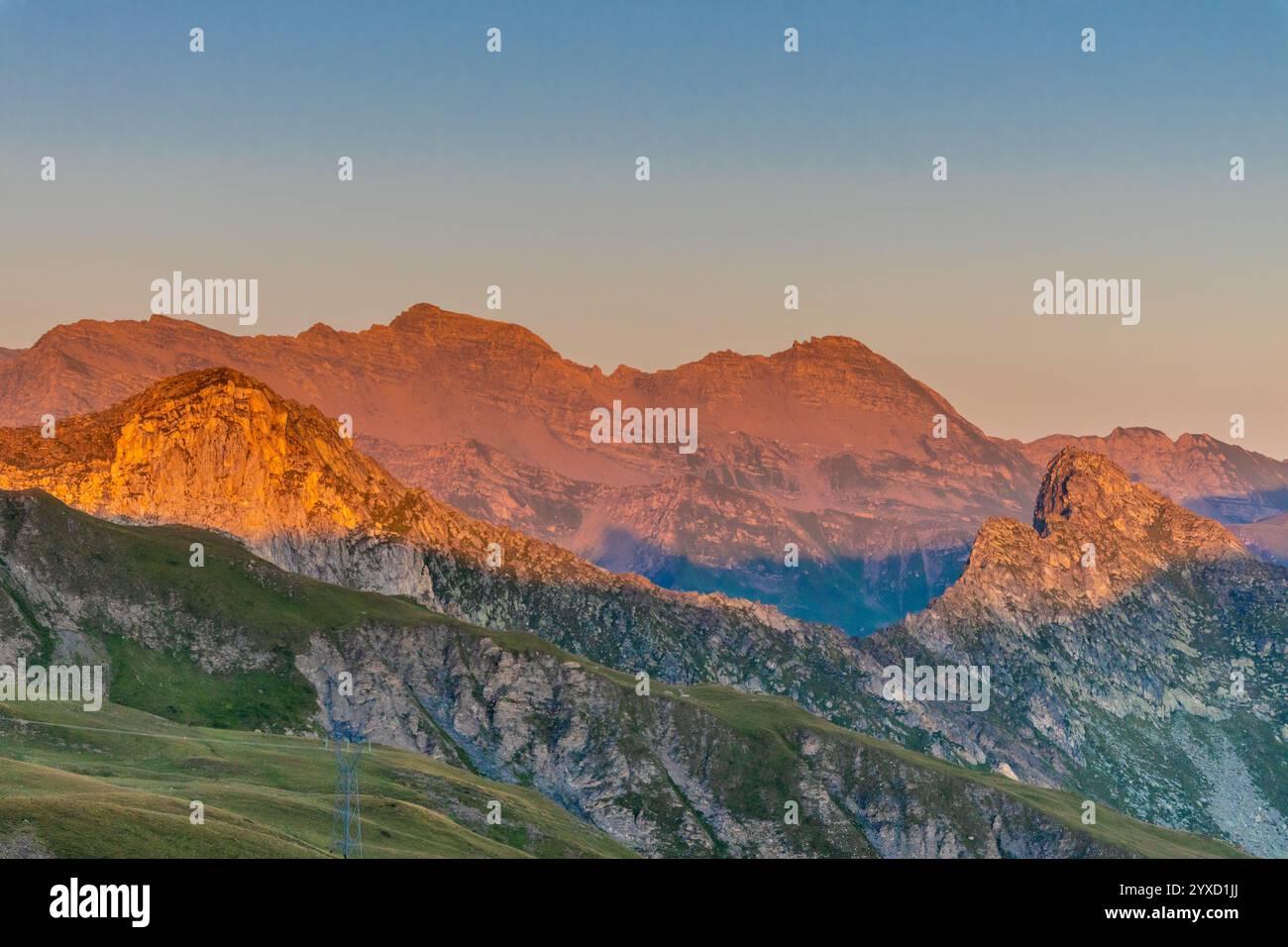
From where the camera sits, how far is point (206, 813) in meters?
141
